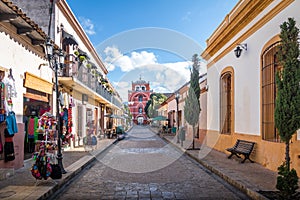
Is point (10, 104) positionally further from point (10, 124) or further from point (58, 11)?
point (58, 11)

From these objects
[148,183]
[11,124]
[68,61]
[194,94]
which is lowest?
[148,183]

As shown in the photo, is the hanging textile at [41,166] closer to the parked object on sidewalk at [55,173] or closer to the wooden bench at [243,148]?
the parked object on sidewalk at [55,173]

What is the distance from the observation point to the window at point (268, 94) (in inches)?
324

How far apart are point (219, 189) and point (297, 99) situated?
253cm

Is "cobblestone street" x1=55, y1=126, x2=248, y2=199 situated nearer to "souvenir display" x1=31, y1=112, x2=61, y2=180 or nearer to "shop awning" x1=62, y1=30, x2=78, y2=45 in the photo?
"souvenir display" x1=31, y1=112, x2=61, y2=180

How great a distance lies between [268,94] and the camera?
8.41 metres

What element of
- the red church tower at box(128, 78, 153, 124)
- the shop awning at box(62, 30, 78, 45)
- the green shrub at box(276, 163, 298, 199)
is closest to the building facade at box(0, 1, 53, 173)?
the shop awning at box(62, 30, 78, 45)

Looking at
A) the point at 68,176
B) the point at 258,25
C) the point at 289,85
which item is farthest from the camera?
the point at 258,25

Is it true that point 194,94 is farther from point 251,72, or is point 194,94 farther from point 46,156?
point 46,156

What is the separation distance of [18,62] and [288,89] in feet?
22.9

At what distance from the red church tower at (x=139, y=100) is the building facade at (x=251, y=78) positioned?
61125mm

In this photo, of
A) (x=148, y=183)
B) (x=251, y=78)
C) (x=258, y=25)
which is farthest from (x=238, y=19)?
(x=148, y=183)

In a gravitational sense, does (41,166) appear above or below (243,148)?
above

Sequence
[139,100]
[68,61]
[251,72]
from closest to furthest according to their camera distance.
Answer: [251,72] < [68,61] < [139,100]
